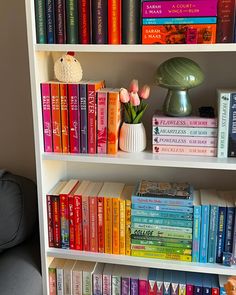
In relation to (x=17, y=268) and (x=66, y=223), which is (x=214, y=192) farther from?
(x=17, y=268)

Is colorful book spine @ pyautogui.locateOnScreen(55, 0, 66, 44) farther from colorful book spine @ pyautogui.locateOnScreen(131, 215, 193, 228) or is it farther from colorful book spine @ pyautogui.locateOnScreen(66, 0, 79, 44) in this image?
colorful book spine @ pyautogui.locateOnScreen(131, 215, 193, 228)

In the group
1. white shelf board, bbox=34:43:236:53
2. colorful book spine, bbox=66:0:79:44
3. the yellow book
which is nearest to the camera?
white shelf board, bbox=34:43:236:53

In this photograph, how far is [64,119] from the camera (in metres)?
1.35

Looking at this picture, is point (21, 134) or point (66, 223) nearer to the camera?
point (66, 223)

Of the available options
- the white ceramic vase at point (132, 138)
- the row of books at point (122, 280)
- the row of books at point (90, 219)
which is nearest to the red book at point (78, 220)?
the row of books at point (90, 219)

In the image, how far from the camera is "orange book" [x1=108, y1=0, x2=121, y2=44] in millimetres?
1235

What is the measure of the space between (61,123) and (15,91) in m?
0.40

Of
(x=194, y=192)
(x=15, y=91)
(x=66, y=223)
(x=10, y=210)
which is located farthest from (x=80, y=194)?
(x=15, y=91)

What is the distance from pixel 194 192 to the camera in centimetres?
146

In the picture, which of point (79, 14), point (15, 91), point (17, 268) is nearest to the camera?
point (79, 14)

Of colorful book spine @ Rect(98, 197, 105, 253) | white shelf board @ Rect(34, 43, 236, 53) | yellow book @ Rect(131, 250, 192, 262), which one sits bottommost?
yellow book @ Rect(131, 250, 192, 262)

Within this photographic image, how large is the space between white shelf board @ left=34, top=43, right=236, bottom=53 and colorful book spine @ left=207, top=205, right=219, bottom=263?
52 centimetres

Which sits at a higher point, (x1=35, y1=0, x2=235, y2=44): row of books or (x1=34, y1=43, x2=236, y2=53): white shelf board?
(x1=35, y1=0, x2=235, y2=44): row of books

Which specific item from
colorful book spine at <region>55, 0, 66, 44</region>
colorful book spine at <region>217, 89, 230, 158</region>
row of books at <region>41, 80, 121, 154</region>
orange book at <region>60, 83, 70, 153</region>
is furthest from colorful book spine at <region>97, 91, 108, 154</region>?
colorful book spine at <region>217, 89, 230, 158</region>
